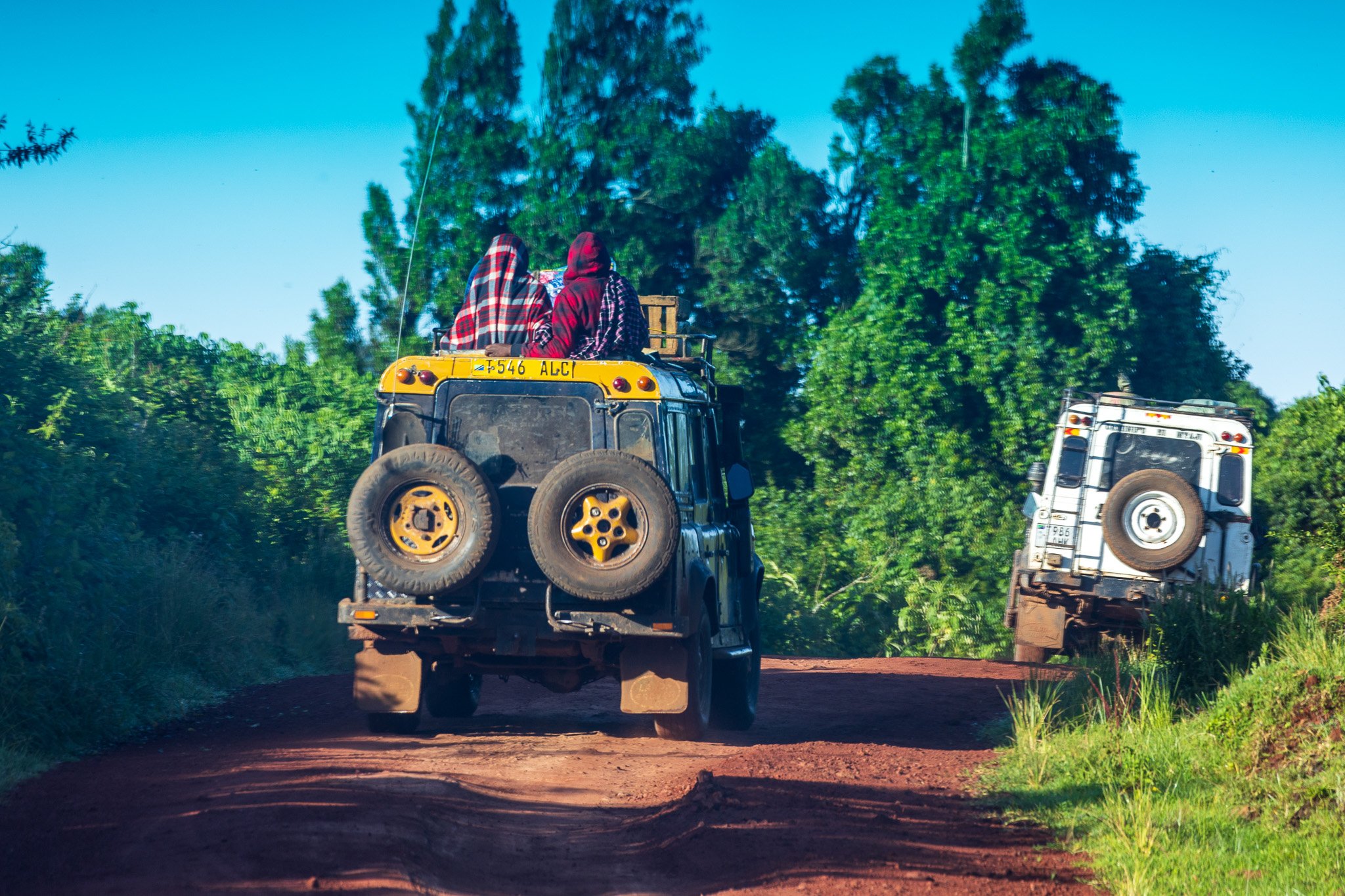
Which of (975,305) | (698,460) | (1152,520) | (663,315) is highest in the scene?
(975,305)

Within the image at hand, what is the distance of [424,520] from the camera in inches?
311

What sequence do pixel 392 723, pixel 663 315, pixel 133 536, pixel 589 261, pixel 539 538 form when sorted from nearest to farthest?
pixel 539 538 → pixel 392 723 → pixel 589 261 → pixel 663 315 → pixel 133 536

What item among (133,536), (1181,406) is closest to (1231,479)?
(1181,406)

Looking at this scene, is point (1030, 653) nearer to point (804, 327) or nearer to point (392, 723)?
point (392, 723)

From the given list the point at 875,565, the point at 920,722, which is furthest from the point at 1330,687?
the point at 875,565

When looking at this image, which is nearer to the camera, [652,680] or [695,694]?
[652,680]

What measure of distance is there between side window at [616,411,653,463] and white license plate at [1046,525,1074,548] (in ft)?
22.6

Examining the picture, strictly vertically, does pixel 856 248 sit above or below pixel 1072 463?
above

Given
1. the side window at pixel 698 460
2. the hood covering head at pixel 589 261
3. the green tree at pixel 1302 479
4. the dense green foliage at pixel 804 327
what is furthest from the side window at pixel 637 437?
the green tree at pixel 1302 479

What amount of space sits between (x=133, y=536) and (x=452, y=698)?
4012mm

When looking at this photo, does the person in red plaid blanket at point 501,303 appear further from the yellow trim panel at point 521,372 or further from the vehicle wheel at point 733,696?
the vehicle wheel at point 733,696

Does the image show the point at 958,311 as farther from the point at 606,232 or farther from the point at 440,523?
the point at 440,523

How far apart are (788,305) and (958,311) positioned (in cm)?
358

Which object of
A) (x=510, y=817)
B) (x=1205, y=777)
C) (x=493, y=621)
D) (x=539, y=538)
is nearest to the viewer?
(x=510, y=817)
